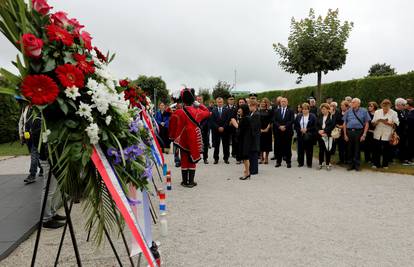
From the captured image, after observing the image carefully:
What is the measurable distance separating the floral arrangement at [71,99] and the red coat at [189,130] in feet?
16.3

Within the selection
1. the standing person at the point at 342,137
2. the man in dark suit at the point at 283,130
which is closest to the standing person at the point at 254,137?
the man in dark suit at the point at 283,130

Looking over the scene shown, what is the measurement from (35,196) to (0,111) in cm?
1455

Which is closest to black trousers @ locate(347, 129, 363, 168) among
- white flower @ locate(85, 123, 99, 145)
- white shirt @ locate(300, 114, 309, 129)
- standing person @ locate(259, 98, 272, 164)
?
white shirt @ locate(300, 114, 309, 129)

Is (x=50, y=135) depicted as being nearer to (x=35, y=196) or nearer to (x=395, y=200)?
(x=35, y=196)

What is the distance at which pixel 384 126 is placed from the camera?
990 cm

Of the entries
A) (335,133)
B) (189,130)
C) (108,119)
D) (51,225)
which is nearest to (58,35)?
(108,119)

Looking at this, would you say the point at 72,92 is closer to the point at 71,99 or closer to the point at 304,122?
the point at 71,99

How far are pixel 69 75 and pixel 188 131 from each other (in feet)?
18.1

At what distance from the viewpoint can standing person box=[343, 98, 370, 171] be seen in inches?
388

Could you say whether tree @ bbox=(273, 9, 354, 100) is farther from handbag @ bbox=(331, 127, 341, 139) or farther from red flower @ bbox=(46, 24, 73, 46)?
red flower @ bbox=(46, 24, 73, 46)

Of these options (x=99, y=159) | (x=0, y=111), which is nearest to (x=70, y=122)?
(x=99, y=159)

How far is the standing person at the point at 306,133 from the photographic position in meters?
10.6

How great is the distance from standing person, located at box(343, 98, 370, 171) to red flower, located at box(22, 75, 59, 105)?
9.15 m

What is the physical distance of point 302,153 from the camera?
429 inches
